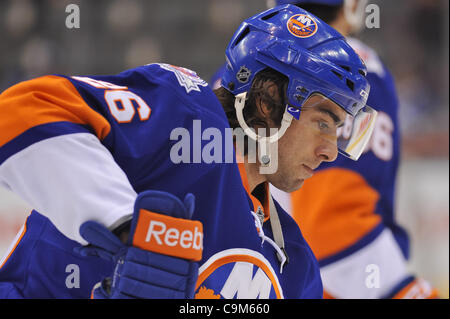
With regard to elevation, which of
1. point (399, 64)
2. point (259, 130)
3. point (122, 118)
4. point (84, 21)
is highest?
point (122, 118)

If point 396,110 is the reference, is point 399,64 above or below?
below

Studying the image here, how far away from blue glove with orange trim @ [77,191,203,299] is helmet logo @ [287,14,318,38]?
0.65m

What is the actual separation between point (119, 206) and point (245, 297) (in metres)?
0.50

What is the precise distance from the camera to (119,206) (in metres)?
1.06

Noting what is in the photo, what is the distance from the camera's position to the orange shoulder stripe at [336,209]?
2.59 metres

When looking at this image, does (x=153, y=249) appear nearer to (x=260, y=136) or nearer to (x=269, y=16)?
(x=260, y=136)

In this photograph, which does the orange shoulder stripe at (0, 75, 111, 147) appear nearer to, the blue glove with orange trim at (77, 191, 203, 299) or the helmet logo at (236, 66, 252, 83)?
the blue glove with orange trim at (77, 191, 203, 299)

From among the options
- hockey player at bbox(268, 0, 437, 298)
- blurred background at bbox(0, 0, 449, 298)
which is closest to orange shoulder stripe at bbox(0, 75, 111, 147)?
hockey player at bbox(268, 0, 437, 298)

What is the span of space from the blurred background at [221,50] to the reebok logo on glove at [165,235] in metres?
3.16

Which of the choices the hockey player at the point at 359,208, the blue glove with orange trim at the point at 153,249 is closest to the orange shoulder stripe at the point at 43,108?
the blue glove with orange trim at the point at 153,249

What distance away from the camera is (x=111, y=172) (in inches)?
43.8

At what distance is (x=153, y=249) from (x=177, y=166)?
0.31 meters
